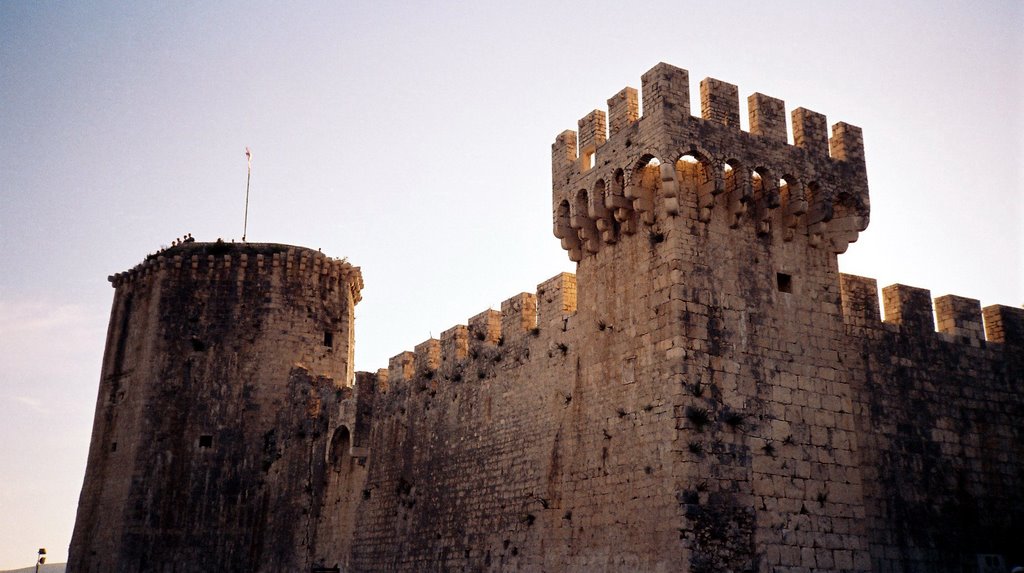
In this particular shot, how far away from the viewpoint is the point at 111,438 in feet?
85.8

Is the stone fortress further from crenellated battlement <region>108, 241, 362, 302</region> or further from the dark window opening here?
crenellated battlement <region>108, 241, 362, 302</region>

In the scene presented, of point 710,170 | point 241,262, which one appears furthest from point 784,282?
point 241,262

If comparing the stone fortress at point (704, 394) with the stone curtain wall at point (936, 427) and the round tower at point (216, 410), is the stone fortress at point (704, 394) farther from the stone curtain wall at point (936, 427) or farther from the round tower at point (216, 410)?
the round tower at point (216, 410)

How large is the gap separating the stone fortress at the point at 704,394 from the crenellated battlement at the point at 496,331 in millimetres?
56

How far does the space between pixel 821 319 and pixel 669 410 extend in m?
3.13

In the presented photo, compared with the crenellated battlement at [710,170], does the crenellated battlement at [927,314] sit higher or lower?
lower

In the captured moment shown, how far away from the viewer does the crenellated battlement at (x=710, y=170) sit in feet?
44.9

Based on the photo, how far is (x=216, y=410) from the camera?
2525cm

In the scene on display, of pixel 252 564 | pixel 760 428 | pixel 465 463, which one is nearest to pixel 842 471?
pixel 760 428

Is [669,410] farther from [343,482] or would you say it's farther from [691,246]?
[343,482]

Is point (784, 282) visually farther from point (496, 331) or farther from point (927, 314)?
point (496, 331)

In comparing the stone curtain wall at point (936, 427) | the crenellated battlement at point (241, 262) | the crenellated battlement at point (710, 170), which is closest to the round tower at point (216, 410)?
the crenellated battlement at point (241, 262)

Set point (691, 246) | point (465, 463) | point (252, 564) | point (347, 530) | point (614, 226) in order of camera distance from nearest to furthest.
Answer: point (691, 246) < point (614, 226) < point (465, 463) < point (347, 530) < point (252, 564)

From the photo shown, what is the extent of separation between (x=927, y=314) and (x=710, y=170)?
5.14 m
